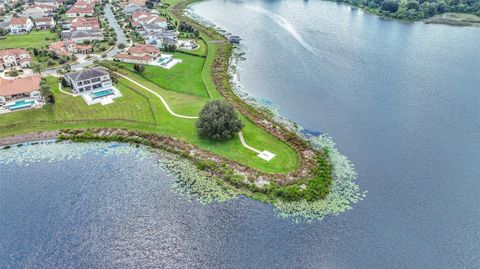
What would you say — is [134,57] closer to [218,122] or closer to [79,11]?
[218,122]

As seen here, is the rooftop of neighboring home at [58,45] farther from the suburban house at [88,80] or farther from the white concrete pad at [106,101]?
the white concrete pad at [106,101]

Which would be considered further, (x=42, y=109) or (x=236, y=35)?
(x=236, y=35)

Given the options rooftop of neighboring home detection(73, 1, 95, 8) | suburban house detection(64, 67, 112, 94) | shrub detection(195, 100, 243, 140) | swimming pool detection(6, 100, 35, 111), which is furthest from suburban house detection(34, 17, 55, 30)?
shrub detection(195, 100, 243, 140)

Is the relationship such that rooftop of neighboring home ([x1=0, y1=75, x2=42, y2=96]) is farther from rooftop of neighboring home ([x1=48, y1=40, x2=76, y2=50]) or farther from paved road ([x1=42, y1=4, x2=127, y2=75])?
rooftop of neighboring home ([x1=48, y1=40, x2=76, y2=50])

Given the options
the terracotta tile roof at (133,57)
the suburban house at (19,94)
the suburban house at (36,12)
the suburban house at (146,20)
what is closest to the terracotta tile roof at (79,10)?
the suburban house at (36,12)

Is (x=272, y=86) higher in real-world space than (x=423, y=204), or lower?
higher

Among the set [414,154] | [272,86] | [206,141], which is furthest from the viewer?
[272,86]

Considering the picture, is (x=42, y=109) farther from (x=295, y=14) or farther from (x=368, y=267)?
(x=295, y=14)

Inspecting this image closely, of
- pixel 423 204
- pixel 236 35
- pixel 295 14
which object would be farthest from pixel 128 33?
pixel 423 204
